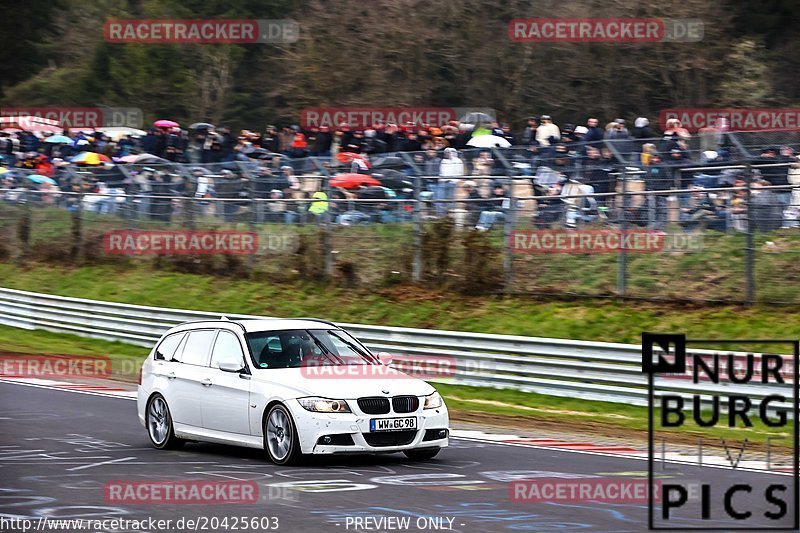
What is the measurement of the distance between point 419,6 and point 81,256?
20.5m

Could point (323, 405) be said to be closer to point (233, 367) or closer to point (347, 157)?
point (233, 367)

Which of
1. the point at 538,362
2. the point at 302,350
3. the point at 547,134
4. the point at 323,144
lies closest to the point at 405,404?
the point at 302,350

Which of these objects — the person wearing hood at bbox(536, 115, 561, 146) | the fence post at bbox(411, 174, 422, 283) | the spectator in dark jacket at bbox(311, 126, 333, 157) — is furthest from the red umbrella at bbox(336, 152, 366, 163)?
the person wearing hood at bbox(536, 115, 561, 146)

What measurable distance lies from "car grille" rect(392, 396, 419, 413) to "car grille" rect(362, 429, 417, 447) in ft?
0.68

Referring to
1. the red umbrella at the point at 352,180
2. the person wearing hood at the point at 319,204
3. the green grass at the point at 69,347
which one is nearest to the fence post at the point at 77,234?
the green grass at the point at 69,347

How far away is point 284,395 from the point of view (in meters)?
12.2

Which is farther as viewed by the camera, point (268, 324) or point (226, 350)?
point (268, 324)

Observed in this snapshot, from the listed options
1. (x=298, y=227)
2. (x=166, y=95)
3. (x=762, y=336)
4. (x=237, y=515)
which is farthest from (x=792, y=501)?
(x=166, y=95)

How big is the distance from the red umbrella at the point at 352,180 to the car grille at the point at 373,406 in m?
13.8

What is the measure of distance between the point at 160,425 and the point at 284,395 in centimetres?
242

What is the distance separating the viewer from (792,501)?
415 inches

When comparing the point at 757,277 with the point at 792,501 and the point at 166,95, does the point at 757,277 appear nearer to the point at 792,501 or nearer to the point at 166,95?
the point at 792,501

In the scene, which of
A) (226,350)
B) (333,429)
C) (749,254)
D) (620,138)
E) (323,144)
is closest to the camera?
(333,429)

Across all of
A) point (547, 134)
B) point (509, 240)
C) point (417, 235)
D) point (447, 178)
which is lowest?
point (509, 240)
